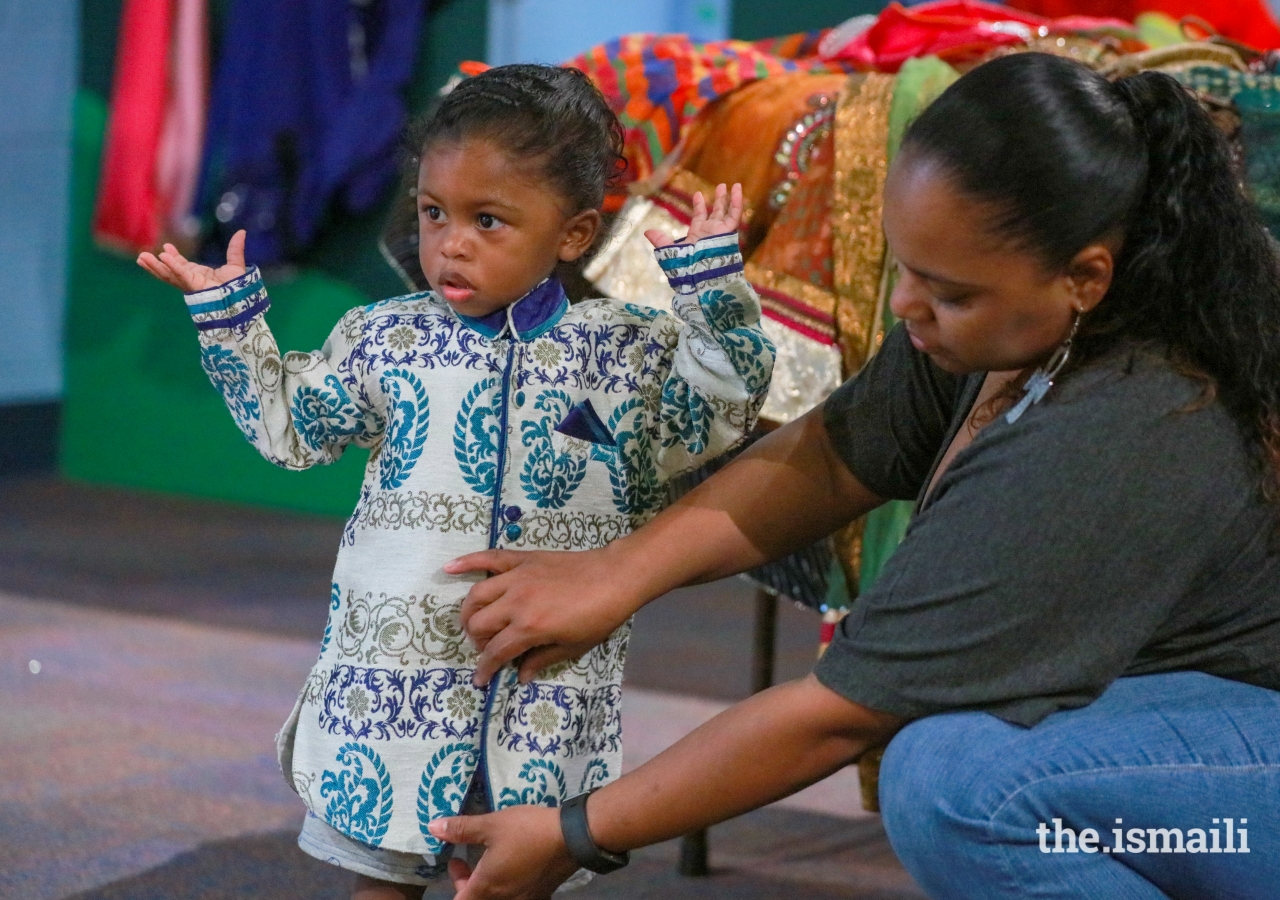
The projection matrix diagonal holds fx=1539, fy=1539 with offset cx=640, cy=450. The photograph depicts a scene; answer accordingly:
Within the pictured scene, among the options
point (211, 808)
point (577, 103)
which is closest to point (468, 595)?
point (577, 103)

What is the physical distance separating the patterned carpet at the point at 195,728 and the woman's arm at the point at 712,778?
605 mm

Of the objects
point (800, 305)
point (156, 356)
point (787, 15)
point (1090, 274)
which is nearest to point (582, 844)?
point (1090, 274)

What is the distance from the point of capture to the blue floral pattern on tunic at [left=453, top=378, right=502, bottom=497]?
119cm

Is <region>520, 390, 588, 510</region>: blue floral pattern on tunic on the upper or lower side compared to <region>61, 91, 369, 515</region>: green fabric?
upper

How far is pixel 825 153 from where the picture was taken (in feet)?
5.45

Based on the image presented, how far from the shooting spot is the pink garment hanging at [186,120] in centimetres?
405

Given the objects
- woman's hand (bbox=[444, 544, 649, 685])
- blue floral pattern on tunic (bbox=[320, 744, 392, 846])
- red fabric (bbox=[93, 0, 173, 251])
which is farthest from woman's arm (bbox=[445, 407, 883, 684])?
red fabric (bbox=[93, 0, 173, 251])

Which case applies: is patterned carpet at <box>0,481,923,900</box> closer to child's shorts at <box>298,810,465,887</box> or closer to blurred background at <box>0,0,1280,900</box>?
blurred background at <box>0,0,1280,900</box>

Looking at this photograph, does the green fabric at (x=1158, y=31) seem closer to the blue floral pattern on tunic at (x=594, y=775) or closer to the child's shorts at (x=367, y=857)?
the blue floral pattern on tunic at (x=594, y=775)

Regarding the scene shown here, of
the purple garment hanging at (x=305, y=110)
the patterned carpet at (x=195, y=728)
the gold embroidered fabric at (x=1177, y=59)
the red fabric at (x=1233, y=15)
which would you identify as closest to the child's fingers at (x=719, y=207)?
→ the gold embroidered fabric at (x=1177, y=59)

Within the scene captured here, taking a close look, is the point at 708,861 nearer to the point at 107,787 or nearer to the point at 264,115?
the point at 107,787

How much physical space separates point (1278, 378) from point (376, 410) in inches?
26.1

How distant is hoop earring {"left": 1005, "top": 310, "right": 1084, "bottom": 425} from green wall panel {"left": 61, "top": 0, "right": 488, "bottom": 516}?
3.12 m

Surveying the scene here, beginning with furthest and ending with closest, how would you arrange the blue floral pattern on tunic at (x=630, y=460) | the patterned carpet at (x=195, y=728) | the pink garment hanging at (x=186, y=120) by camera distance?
Result: the pink garment hanging at (x=186, y=120), the patterned carpet at (x=195, y=728), the blue floral pattern on tunic at (x=630, y=460)
